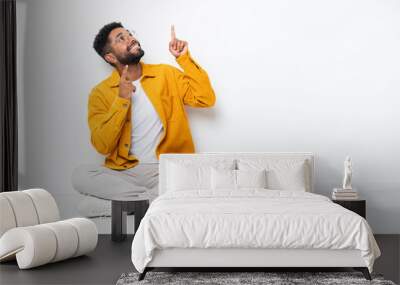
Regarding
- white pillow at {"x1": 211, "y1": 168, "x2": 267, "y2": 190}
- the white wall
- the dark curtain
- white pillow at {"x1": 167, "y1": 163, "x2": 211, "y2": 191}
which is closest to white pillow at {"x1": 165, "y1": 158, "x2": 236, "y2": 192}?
white pillow at {"x1": 167, "y1": 163, "x2": 211, "y2": 191}

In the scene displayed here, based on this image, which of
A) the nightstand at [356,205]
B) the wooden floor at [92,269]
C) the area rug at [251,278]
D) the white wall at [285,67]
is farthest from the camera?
the white wall at [285,67]

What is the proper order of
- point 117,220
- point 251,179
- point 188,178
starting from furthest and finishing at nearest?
point 117,220, point 188,178, point 251,179

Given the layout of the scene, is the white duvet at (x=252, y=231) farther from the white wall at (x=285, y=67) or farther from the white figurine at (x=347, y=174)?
the white wall at (x=285, y=67)

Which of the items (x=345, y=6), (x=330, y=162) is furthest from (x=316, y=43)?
(x=330, y=162)

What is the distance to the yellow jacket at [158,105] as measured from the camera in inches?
279

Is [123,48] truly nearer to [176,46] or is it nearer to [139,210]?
[176,46]

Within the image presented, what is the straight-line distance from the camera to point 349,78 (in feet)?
23.2

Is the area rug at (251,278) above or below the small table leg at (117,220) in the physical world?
below

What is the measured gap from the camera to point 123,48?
7164 mm

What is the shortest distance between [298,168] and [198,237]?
217cm

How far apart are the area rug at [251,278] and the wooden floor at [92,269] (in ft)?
0.65

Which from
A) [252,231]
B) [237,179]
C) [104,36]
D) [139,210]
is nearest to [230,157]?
[237,179]

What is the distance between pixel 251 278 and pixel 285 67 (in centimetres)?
304

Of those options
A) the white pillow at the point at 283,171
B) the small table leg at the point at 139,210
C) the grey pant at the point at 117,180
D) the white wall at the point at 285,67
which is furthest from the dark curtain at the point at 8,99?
the white pillow at the point at 283,171
